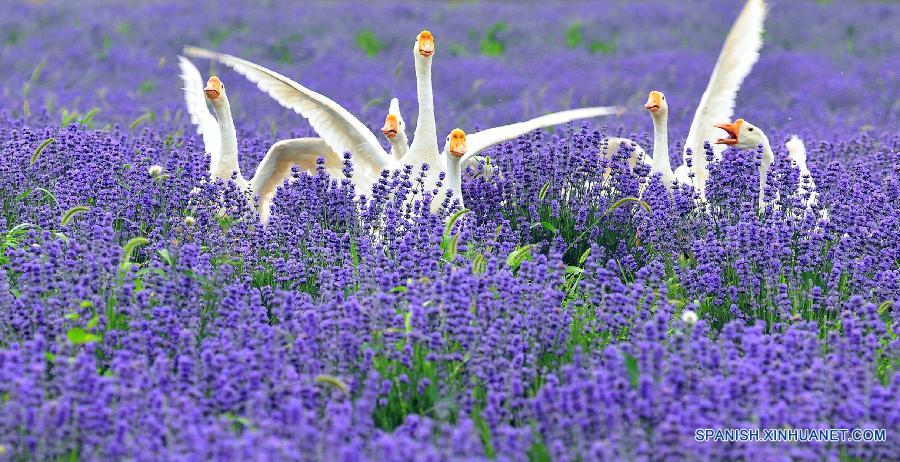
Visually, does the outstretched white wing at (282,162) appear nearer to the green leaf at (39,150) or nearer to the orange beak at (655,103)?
the green leaf at (39,150)

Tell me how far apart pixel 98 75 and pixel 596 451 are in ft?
36.1

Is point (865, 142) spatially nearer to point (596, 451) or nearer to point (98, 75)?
point (596, 451)

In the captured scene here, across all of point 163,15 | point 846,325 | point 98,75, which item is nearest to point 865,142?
point 846,325

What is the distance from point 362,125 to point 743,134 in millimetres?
2049

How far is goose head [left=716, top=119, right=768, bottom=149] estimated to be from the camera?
7.23m

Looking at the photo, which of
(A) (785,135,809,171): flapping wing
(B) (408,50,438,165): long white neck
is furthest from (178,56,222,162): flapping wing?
(A) (785,135,809,171): flapping wing

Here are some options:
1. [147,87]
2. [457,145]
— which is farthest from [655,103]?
[147,87]

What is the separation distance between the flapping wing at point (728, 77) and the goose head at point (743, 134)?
34 cm

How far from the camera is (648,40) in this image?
16.9 metres

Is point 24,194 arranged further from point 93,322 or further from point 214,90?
point 93,322

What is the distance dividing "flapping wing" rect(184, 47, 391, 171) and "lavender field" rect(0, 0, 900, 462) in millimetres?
111

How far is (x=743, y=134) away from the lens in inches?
288

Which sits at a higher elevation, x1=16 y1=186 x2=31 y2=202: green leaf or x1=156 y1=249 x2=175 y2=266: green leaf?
x1=16 y1=186 x2=31 y2=202: green leaf

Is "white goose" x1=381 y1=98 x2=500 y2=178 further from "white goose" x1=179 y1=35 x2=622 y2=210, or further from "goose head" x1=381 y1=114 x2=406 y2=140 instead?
"white goose" x1=179 y1=35 x2=622 y2=210
